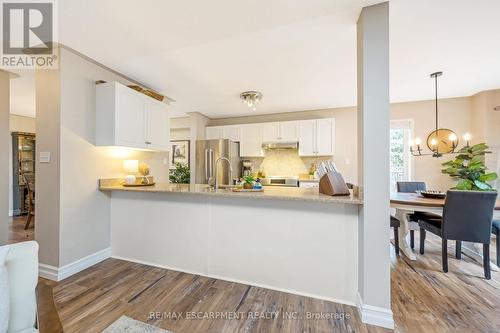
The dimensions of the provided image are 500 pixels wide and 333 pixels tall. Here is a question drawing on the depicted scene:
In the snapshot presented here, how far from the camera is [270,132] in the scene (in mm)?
4945

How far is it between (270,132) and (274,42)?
279cm

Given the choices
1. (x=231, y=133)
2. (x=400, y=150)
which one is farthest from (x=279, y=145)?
(x=400, y=150)

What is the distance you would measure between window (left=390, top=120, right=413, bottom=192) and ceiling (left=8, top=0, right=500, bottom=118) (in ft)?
2.82

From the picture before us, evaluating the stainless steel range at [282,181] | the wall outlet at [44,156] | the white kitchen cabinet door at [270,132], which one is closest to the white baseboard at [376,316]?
Result: the stainless steel range at [282,181]

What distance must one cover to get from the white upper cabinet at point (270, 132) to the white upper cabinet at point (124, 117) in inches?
97.8

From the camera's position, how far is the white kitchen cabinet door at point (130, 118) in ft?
8.41

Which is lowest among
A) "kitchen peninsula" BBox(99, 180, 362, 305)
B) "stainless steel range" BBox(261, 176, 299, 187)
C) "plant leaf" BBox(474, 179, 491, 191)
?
"kitchen peninsula" BBox(99, 180, 362, 305)

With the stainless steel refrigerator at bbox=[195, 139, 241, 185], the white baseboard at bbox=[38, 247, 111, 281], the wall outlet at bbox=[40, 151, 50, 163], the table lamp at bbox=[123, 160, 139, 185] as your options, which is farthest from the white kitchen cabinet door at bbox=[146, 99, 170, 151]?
the white baseboard at bbox=[38, 247, 111, 281]

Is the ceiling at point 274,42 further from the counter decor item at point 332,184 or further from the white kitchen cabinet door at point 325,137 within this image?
the counter decor item at point 332,184

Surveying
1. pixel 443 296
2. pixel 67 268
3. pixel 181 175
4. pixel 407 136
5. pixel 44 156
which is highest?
pixel 407 136

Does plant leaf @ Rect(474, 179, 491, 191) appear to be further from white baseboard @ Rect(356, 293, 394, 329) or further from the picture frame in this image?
the picture frame

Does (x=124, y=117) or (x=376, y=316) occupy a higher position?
(x=124, y=117)

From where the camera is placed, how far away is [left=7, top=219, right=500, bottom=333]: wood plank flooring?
1.62 m

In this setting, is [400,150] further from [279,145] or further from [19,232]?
[19,232]
